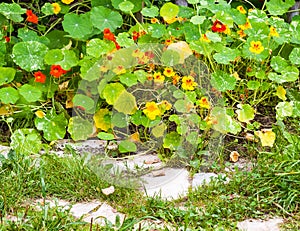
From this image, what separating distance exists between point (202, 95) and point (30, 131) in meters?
1.05

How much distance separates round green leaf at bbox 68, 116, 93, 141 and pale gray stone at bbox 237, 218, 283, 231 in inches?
45.8

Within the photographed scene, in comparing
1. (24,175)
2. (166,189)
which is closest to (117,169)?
(166,189)

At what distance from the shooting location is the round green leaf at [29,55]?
11.2 feet

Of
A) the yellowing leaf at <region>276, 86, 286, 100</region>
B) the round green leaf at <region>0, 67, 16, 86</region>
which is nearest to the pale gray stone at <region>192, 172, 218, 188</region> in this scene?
the yellowing leaf at <region>276, 86, 286, 100</region>

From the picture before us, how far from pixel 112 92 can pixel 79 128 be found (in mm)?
309

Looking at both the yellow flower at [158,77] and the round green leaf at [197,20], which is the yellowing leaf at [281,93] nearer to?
the round green leaf at [197,20]

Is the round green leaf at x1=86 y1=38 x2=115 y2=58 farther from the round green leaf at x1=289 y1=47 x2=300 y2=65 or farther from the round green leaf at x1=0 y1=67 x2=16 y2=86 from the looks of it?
the round green leaf at x1=289 y1=47 x2=300 y2=65

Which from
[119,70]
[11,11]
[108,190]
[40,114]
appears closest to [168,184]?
[108,190]

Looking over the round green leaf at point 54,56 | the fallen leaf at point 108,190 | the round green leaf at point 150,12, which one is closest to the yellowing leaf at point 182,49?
the round green leaf at point 150,12

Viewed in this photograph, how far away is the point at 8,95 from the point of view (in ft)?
11.0

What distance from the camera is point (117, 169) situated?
2.97 m

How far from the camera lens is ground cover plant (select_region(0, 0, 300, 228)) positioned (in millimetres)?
3232

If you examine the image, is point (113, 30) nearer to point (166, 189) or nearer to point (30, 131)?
point (30, 131)

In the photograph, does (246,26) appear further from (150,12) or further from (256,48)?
(150,12)
